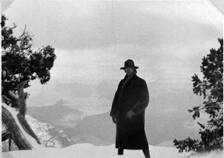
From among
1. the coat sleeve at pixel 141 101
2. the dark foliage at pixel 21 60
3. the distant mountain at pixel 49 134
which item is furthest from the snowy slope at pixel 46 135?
the coat sleeve at pixel 141 101

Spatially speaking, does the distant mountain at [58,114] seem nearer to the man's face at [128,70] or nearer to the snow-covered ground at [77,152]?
the snow-covered ground at [77,152]

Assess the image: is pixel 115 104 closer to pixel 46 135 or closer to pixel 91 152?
pixel 91 152

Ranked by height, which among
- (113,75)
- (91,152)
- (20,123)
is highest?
(113,75)

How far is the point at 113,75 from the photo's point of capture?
2.56 meters

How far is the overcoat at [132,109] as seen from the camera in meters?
2.58

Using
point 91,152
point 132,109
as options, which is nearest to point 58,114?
point 91,152

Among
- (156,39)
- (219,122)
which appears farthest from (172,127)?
(156,39)

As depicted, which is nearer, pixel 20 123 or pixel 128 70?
pixel 128 70

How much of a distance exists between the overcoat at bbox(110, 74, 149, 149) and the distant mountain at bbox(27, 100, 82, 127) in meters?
0.16

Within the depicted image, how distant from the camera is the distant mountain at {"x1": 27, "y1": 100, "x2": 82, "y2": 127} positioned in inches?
102

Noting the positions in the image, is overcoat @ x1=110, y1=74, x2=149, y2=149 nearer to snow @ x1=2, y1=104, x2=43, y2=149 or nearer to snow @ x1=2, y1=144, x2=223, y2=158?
snow @ x1=2, y1=144, x2=223, y2=158

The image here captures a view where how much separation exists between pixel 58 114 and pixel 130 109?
0.30m

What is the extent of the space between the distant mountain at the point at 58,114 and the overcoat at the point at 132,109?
0.52ft

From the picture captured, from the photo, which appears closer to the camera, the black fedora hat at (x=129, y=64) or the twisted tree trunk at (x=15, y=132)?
the black fedora hat at (x=129, y=64)
